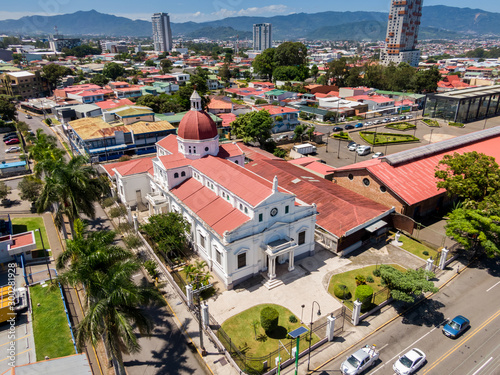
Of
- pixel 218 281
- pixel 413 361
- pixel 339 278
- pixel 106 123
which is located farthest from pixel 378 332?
pixel 106 123

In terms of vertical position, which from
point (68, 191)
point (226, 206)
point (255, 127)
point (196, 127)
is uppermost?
point (196, 127)

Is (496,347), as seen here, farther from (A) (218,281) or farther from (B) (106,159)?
(B) (106,159)

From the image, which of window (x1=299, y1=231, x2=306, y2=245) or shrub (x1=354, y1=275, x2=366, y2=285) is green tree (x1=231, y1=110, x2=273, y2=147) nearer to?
window (x1=299, y1=231, x2=306, y2=245)

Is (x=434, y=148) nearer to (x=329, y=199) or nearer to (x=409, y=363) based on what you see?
(x=329, y=199)

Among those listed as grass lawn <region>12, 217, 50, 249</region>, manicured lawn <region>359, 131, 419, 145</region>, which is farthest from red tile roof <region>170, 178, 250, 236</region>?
manicured lawn <region>359, 131, 419, 145</region>

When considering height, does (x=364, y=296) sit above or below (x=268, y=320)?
above

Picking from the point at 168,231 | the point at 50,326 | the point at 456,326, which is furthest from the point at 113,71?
the point at 456,326

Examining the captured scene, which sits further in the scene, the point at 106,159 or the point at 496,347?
the point at 106,159
